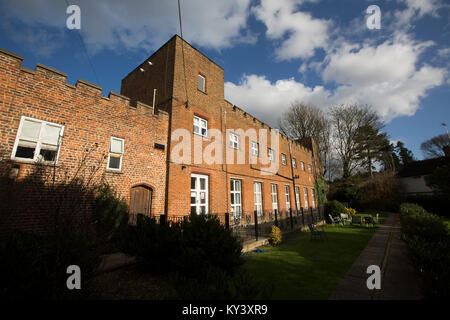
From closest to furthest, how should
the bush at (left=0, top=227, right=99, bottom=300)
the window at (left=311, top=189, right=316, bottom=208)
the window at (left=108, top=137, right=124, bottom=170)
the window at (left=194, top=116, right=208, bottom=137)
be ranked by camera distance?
the bush at (left=0, top=227, right=99, bottom=300) → the window at (left=108, top=137, right=124, bottom=170) → the window at (left=194, top=116, right=208, bottom=137) → the window at (left=311, top=189, right=316, bottom=208)

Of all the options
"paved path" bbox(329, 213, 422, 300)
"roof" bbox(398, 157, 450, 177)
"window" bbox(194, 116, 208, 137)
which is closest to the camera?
"paved path" bbox(329, 213, 422, 300)

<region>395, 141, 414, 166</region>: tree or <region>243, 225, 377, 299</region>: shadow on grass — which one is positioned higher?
<region>395, 141, 414, 166</region>: tree

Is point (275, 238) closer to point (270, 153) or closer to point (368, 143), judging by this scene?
point (270, 153)

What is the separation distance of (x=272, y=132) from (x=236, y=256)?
16437 mm

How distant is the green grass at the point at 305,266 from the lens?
4164 mm

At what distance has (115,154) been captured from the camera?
8.30 m

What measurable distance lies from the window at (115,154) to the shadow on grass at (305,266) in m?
6.56

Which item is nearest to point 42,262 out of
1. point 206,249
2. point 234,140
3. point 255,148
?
point 206,249

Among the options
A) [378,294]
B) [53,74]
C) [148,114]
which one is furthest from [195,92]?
[378,294]

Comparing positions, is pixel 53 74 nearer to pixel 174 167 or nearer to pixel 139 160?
pixel 139 160

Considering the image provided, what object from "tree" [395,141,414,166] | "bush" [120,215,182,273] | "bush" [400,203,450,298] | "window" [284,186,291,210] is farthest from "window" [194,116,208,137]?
"tree" [395,141,414,166]

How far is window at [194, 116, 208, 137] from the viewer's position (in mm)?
11830

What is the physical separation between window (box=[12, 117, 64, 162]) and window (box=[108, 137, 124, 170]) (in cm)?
175

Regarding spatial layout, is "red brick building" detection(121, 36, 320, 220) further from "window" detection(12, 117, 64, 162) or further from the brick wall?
"window" detection(12, 117, 64, 162)
